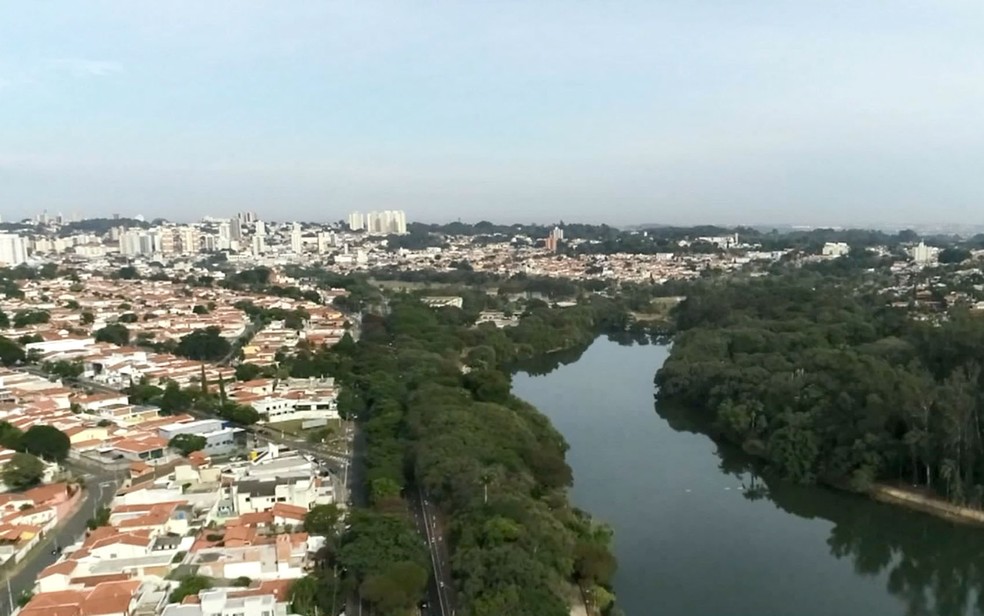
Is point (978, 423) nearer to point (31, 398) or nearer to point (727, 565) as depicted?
point (727, 565)

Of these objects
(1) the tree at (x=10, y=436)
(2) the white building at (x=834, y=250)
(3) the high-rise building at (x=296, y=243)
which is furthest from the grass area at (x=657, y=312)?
(3) the high-rise building at (x=296, y=243)

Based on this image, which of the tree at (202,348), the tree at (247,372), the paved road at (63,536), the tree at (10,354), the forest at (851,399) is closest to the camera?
the paved road at (63,536)

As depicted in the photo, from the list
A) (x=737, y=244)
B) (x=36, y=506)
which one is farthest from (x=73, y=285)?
(x=737, y=244)

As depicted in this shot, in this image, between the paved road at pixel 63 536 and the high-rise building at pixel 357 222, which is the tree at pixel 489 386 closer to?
the paved road at pixel 63 536

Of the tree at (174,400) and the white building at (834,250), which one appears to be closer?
Answer: the tree at (174,400)

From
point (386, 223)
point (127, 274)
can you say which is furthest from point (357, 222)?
point (127, 274)

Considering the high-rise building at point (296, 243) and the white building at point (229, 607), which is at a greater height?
the high-rise building at point (296, 243)
